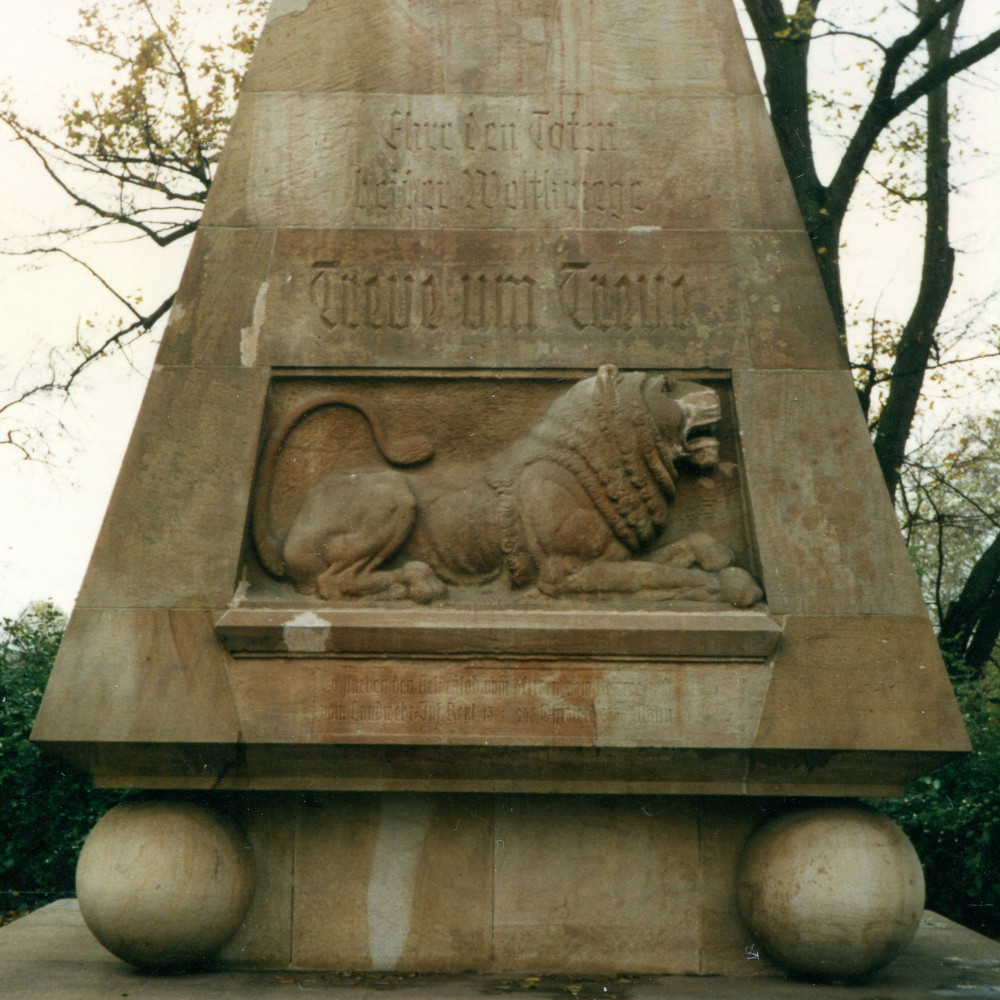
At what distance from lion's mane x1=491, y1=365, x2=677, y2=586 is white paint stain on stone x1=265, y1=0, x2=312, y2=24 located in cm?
260

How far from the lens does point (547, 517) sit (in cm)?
636

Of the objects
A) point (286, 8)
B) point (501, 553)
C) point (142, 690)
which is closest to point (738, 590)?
point (501, 553)

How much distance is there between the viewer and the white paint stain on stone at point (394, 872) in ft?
20.5

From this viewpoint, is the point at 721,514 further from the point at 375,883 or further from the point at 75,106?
the point at 75,106

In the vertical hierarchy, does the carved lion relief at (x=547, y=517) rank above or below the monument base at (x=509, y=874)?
above

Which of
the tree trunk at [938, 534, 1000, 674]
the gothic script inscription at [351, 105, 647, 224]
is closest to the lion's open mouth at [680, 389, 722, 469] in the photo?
→ the gothic script inscription at [351, 105, 647, 224]

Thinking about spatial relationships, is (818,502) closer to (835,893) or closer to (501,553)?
(501,553)

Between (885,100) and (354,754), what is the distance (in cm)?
899

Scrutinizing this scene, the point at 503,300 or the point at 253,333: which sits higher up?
the point at 503,300

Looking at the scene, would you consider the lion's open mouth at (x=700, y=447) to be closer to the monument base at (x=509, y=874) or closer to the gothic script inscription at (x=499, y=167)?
the gothic script inscription at (x=499, y=167)

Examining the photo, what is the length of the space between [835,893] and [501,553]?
2121mm

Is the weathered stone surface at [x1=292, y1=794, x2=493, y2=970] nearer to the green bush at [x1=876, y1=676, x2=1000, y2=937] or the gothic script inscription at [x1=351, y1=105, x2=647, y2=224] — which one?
the gothic script inscription at [x1=351, y1=105, x2=647, y2=224]

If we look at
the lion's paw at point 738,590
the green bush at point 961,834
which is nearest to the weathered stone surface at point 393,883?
the lion's paw at point 738,590

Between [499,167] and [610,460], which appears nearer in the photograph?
[610,460]
